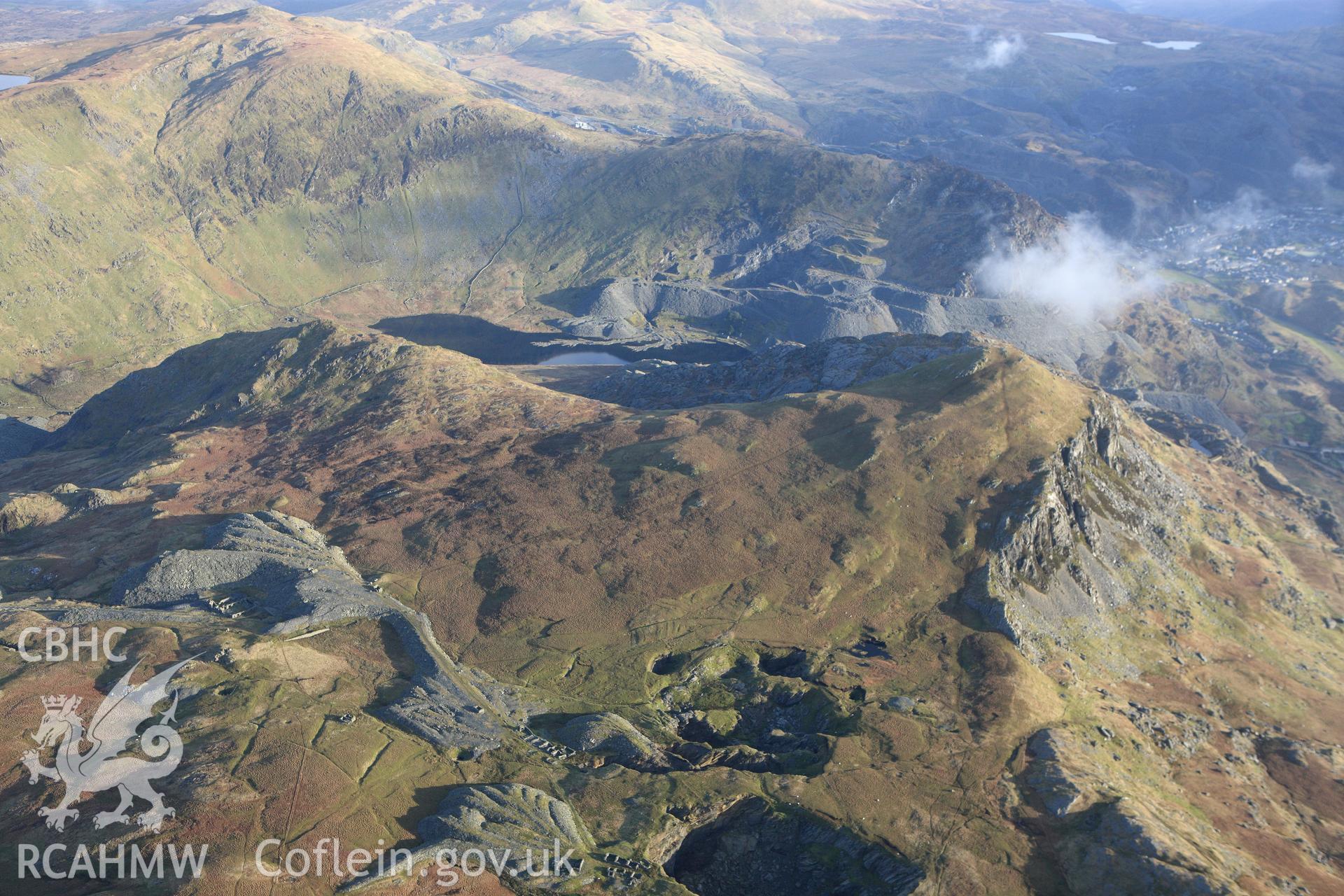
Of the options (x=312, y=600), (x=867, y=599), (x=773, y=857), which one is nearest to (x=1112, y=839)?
(x=773, y=857)

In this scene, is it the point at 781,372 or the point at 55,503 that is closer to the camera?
the point at 55,503

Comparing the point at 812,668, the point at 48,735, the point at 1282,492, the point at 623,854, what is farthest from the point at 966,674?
the point at 1282,492

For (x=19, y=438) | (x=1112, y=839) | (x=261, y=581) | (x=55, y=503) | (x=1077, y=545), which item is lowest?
(x=19, y=438)

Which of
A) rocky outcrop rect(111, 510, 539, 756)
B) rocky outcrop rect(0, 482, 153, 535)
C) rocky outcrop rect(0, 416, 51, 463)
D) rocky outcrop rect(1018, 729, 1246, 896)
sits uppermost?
rocky outcrop rect(111, 510, 539, 756)

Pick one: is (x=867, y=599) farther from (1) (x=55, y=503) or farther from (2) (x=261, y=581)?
(1) (x=55, y=503)

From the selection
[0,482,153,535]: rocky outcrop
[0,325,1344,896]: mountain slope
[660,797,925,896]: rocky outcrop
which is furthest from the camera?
[0,482,153,535]: rocky outcrop

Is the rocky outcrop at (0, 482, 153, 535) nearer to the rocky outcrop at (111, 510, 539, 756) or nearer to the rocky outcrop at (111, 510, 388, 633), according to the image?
the rocky outcrop at (111, 510, 539, 756)

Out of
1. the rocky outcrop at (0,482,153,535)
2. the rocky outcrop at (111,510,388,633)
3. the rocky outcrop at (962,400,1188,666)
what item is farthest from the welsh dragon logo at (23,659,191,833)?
the rocky outcrop at (962,400,1188,666)

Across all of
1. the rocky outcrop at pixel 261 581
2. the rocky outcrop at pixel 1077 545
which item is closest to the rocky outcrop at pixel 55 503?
the rocky outcrop at pixel 261 581

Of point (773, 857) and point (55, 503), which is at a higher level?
point (773, 857)

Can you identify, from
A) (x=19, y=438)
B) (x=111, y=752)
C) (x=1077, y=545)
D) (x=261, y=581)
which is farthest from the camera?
(x=19, y=438)
